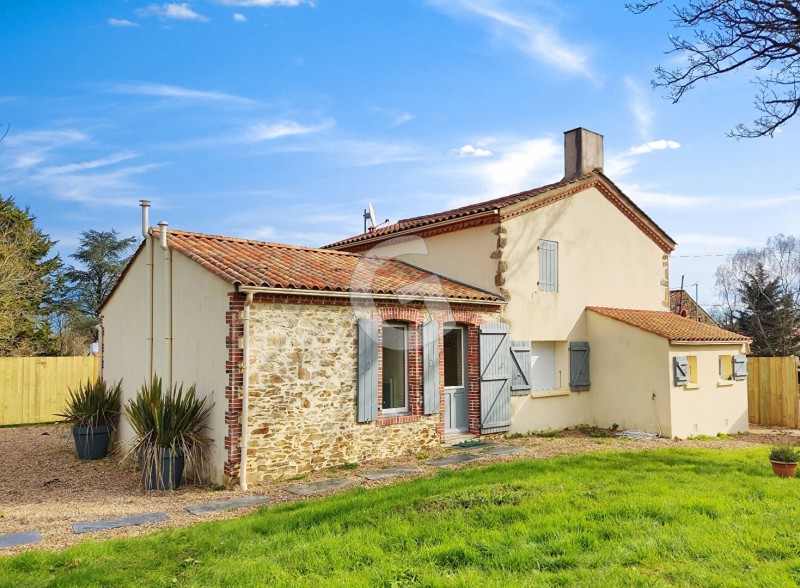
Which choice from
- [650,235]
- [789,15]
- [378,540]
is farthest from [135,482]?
[650,235]

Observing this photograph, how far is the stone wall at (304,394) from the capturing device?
354 inches

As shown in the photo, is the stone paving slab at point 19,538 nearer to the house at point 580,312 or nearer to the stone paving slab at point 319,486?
the stone paving slab at point 319,486

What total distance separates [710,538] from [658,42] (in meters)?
8.56

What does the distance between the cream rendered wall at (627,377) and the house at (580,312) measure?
0.02 m

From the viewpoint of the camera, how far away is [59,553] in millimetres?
5660

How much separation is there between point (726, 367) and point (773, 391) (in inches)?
106

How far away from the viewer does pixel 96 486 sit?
9.12 metres

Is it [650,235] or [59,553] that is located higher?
[650,235]

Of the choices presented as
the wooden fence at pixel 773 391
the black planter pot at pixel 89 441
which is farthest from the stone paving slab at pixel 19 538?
the wooden fence at pixel 773 391

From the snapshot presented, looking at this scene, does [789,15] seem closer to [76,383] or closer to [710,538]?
[710,538]

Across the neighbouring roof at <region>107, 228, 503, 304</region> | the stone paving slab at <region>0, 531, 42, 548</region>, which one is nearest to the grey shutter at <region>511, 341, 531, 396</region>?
the neighbouring roof at <region>107, 228, 503, 304</region>

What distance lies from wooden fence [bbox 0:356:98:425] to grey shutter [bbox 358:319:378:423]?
10115 millimetres

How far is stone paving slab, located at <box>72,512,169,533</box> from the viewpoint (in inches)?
265

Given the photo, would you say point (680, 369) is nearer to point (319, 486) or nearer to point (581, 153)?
point (581, 153)
